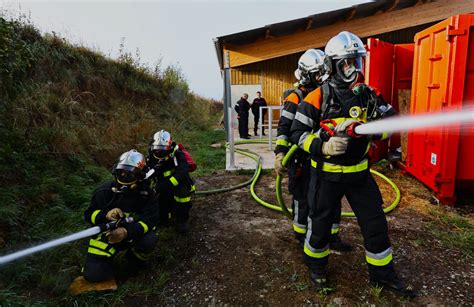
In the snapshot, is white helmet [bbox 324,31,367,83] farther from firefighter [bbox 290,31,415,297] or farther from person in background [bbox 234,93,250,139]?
person in background [bbox 234,93,250,139]

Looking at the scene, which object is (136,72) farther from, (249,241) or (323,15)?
(249,241)

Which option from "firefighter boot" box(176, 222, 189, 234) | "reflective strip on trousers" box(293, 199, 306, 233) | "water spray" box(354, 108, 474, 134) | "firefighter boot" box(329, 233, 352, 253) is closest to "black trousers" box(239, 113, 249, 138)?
"firefighter boot" box(176, 222, 189, 234)

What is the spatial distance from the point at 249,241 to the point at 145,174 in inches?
55.8

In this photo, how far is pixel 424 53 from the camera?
4.90m

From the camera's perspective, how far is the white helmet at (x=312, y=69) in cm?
332

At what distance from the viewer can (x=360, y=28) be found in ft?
34.4

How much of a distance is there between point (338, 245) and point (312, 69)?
1.89 m

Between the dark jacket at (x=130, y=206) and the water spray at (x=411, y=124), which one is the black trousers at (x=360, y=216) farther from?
the dark jacket at (x=130, y=206)

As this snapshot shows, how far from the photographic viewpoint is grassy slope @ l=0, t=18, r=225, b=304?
305 centimetres

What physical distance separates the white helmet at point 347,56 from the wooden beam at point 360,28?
29.1 feet

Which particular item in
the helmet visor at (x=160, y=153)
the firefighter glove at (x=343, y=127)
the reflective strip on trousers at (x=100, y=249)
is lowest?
the reflective strip on trousers at (x=100, y=249)

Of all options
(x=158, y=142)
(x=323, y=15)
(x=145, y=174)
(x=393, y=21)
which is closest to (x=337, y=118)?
(x=145, y=174)

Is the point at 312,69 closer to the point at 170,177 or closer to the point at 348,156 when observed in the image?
the point at 348,156

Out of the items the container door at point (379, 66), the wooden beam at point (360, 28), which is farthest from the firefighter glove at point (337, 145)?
the wooden beam at point (360, 28)
